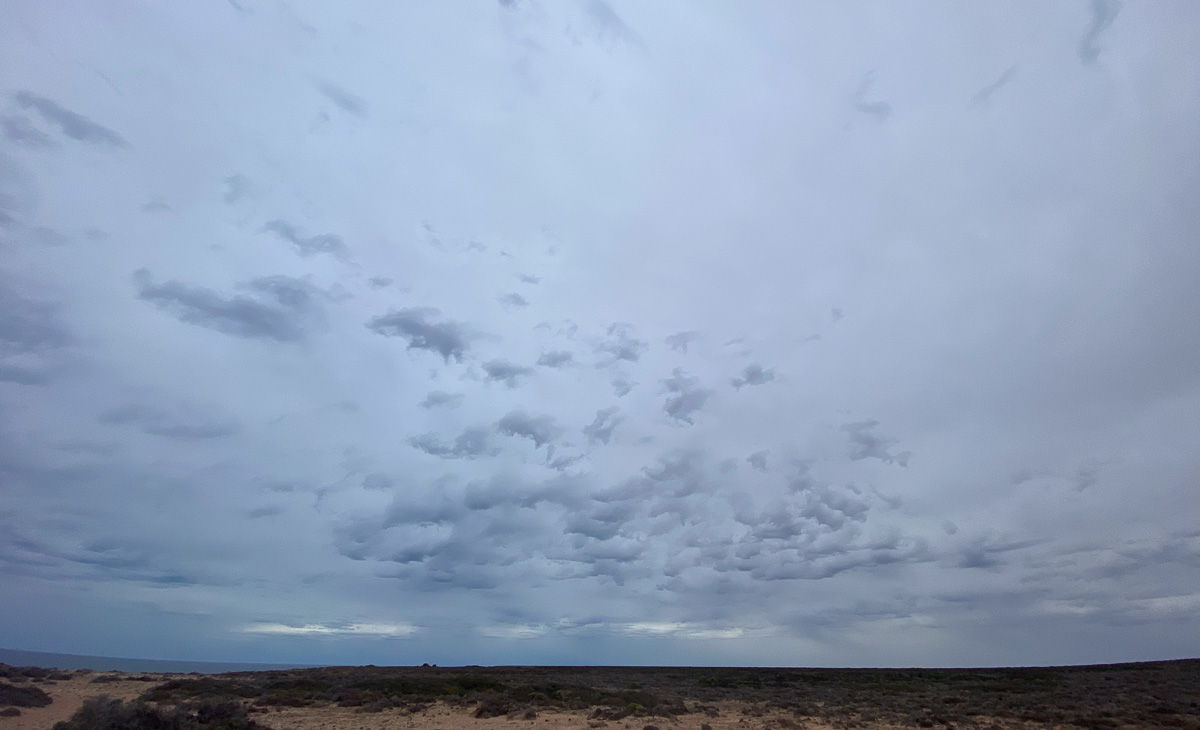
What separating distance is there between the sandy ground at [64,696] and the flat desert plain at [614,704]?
8 cm

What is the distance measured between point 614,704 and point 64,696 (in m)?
35.4

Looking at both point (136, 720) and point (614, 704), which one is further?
point (614, 704)

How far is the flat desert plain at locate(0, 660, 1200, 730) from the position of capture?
34.9 metres

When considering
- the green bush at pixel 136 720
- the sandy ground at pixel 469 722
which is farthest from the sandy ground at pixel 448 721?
the green bush at pixel 136 720

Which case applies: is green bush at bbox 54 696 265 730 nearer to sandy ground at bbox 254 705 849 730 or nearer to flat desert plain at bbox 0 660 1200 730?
flat desert plain at bbox 0 660 1200 730

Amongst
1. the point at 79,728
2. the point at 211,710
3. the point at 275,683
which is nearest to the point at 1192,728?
the point at 211,710

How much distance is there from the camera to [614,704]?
43969mm

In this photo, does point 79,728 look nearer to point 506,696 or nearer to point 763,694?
point 506,696

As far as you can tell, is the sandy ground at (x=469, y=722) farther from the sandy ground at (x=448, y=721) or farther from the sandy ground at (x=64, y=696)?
the sandy ground at (x=64, y=696)

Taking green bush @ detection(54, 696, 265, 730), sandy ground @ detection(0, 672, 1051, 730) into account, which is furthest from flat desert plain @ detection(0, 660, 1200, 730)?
green bush @ detection(54, 696, 265, 730)

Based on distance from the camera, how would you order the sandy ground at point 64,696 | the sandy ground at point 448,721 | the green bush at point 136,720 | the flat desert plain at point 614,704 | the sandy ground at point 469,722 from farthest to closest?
the flat desert plain at point 614,704 < the sandy ground at point 469,722 < the sandy ground at point 448,721 < the sandy ground at point 64,696 < the green bush at point 136,720

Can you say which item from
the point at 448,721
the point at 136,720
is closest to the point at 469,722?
the point at 448,721

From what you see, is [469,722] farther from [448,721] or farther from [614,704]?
[614,704]

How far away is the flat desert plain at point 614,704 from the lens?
34.9m
